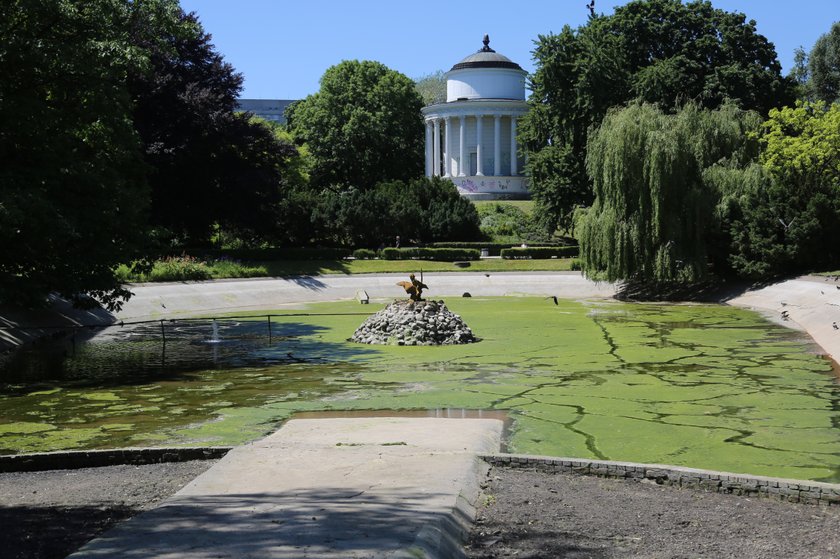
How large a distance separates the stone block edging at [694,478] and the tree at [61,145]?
12.3 m

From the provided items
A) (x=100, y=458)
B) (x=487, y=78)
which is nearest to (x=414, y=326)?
(x=100, y=458)

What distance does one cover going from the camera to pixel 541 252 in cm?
5291

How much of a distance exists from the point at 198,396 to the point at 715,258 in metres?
29.1

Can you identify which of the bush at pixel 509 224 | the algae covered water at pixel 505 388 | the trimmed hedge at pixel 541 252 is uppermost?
the bush at pixel 509 224

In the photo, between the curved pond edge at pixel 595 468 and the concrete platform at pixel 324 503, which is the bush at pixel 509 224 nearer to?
the concrete platform at pixel 324 503

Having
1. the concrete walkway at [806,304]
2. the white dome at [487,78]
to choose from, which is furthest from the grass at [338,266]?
the white dome at [487,78]

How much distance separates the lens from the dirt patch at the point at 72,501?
26.7 feet

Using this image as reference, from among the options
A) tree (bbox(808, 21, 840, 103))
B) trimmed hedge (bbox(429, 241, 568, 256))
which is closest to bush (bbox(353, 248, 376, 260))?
trimmed hedge (bbox(429, 241, 568, 256))

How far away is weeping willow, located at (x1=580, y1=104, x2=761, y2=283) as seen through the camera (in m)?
39.0

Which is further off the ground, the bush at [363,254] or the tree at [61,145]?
the tree at [61,145]

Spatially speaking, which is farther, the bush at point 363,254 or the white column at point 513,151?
the white column at point 513,151

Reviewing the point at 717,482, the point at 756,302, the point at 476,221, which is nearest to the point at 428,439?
the point at 717,482

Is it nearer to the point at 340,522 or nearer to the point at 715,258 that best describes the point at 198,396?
the point at 340,522

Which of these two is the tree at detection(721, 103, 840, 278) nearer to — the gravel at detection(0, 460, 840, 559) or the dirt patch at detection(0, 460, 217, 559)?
the gravel at detection(0, 460, 840, 559)
